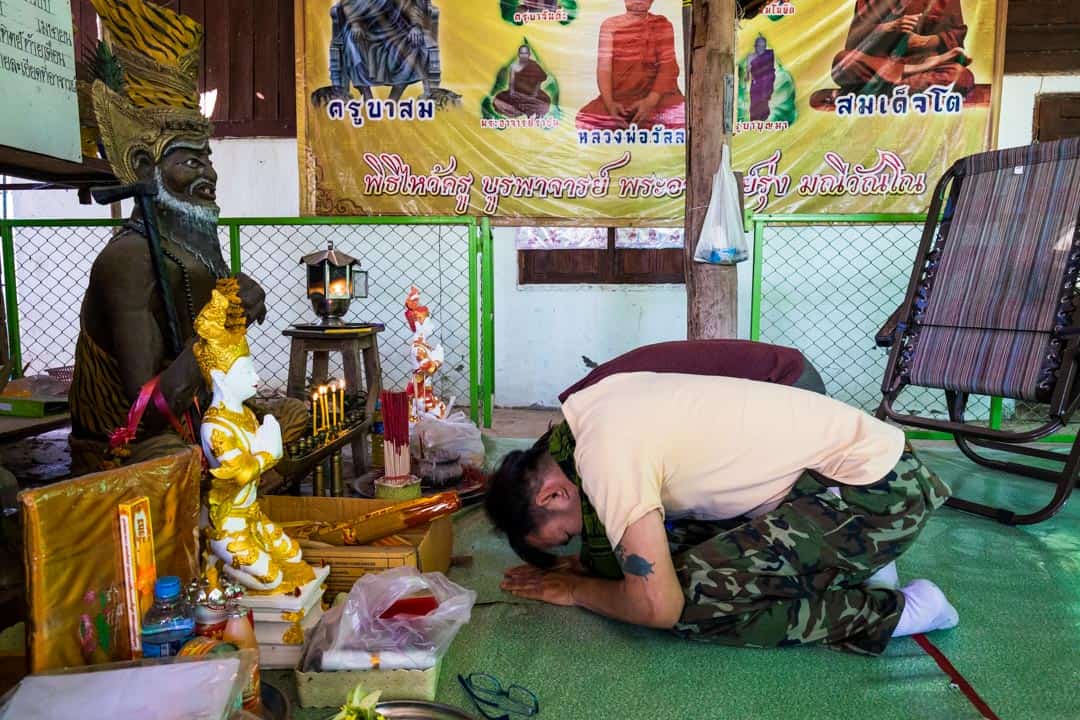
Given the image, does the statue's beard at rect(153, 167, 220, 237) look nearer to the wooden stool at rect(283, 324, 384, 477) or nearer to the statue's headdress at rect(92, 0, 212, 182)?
the statue's headdress at rect(92, 0, 212, 182)

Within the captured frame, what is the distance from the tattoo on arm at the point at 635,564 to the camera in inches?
57.5

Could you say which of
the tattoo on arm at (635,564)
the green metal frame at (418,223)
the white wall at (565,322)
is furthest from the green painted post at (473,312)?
the tattoo on arm at (635,564)

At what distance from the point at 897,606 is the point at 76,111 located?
2.61 meters

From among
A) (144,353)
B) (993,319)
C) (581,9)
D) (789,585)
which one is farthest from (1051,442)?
(144,353)

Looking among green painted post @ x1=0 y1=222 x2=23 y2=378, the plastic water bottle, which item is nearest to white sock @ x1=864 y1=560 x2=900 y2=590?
the plastic water bottle

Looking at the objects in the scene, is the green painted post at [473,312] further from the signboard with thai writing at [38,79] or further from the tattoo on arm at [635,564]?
the tattoo on arm at [635,564]

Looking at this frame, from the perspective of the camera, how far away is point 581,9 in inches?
183

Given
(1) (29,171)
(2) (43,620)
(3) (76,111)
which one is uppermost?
(3) (76,111)

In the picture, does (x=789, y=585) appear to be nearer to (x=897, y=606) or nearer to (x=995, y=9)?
(x=897, y=606)

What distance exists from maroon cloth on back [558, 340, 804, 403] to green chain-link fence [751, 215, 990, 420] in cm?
272

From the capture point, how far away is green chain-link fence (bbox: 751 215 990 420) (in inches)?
188

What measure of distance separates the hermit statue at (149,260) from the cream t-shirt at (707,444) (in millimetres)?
1100

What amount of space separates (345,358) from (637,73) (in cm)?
274

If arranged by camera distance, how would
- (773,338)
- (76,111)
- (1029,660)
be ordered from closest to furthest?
(1029,660) < (76,111) < (773,338)
